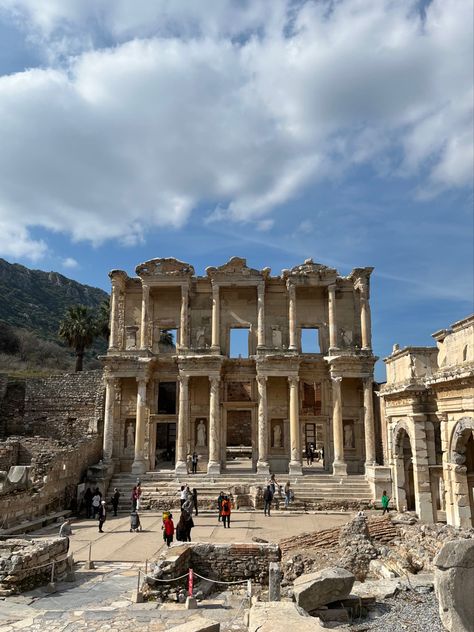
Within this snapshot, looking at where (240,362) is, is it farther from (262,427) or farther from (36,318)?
(36,318)

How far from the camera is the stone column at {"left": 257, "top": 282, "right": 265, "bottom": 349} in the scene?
27688 millimetres

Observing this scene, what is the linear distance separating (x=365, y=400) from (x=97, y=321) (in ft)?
76.7

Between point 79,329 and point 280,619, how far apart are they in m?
35.7

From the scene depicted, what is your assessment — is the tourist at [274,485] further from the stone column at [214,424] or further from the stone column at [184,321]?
the stone column at [184,321]

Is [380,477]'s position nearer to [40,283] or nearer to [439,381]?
[439,381]

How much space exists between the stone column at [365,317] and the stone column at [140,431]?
1187 cm

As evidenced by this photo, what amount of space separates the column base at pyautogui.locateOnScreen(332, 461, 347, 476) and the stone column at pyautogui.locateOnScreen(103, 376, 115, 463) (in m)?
11.3

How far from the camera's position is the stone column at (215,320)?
1086 inches

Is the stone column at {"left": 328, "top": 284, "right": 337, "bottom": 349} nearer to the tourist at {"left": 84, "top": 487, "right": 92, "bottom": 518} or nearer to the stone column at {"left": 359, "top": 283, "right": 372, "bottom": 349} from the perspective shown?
the stone column at {"left": 359, "top": 283, "right": 372, "bottom": 349}

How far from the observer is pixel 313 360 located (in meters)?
28.1

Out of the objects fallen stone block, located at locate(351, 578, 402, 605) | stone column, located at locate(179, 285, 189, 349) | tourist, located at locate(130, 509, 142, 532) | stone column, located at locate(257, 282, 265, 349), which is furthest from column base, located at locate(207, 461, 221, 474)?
fallen stone block, located at locate(351, 578, 402, 605)

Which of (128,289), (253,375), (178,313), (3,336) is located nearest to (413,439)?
(253,375)

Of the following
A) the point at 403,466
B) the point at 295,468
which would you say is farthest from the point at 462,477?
the point at 295,468

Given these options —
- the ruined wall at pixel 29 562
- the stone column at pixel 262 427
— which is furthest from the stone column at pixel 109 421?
the ruined wall at pixel 29 562
